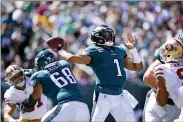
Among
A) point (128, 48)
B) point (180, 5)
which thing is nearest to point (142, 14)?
point (180, 5)

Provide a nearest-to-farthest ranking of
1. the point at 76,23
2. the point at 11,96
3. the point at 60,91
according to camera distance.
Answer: the point at 60,91, the point at 11,96, the point at 76,23

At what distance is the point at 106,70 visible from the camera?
29.2ft

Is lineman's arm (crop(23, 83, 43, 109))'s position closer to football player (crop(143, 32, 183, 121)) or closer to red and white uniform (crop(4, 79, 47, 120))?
red and white uniform (crop(4, 79, 47, 120))

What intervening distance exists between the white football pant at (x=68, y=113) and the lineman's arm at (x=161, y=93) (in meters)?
0.85

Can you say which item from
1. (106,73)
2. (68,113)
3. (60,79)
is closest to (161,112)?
(106,73)

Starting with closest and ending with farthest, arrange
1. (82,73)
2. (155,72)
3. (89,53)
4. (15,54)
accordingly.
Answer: (155,72) → (89,53) → (82,73) → (15,54)

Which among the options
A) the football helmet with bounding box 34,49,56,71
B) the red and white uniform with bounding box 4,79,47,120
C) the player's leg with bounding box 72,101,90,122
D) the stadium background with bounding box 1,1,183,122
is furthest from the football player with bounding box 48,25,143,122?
the stadium background with bounding box 1,1,183,122

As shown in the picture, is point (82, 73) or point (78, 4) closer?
point (82, 73)

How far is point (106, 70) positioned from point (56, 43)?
0.69 metres

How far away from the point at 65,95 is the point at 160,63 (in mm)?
1256

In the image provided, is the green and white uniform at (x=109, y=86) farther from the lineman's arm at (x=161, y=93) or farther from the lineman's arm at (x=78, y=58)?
the lineman's arm at (x=161, y=93)

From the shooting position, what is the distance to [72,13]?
1515 cm

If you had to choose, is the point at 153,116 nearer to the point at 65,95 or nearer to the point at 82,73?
the point at 65,95

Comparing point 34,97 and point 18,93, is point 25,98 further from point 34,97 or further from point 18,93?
point 34,97
